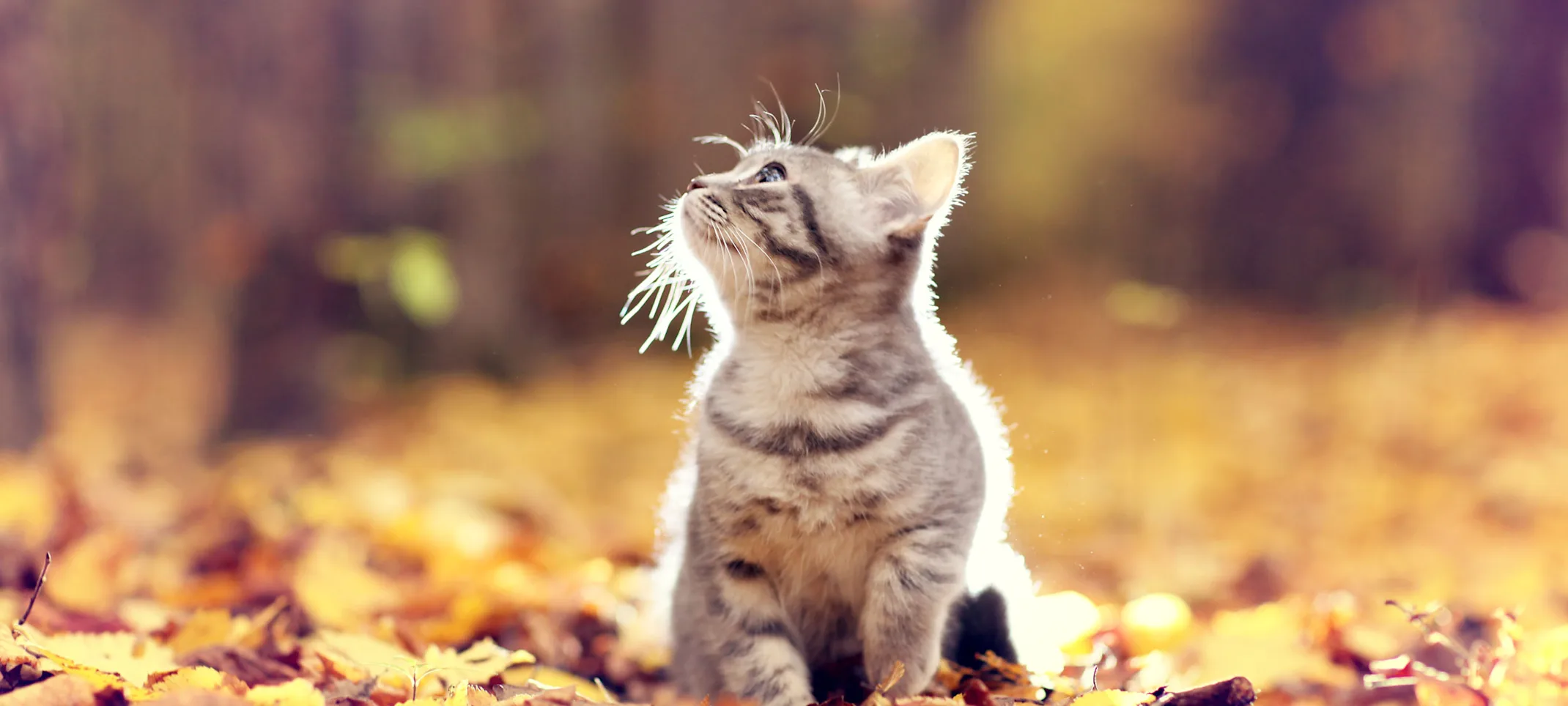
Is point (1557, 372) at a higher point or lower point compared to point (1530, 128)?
lower

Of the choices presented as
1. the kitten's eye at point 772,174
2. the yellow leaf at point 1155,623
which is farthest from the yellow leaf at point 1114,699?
the kitten's eye at point 772,174

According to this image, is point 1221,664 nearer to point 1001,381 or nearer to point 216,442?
point 1001,381

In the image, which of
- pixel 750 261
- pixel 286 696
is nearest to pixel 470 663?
pixel 286 696

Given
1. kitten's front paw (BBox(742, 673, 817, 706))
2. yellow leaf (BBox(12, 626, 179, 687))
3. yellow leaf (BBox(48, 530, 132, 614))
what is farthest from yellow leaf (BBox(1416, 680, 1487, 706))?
yellow leaf (BBox(48, 530, 132, 614))

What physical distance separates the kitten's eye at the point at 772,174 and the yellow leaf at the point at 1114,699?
963mm

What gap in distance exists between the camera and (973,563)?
6.27 ft

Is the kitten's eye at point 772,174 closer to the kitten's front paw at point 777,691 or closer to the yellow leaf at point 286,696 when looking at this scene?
the kitten's front paw at point 777,691

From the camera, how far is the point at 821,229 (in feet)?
6.06

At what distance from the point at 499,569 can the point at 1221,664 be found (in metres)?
1.76

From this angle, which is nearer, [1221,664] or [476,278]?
[1221,664]

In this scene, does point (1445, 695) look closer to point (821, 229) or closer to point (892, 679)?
point (892, 679)

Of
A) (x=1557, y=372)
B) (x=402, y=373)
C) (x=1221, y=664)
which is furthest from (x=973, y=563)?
(x=1557, y=372)

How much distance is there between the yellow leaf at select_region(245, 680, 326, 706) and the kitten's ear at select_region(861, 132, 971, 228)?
3.73 ft

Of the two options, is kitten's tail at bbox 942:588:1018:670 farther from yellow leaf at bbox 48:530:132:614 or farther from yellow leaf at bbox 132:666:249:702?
yellow leaf at bbox 48:530:132:614
